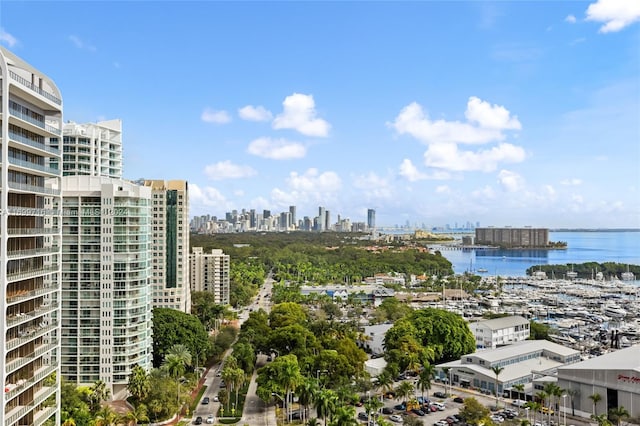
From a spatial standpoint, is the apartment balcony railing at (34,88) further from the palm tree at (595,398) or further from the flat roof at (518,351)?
the flat roof at (518,351)

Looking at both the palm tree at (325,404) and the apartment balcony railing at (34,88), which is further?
the palm tree at (325,404)

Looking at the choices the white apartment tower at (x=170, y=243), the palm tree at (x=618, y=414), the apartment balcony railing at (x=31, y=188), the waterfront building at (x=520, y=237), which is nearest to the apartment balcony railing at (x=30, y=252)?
the apartment balcony railing at (x=31, y=188)

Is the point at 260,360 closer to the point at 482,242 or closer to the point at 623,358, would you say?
the point at 623,358

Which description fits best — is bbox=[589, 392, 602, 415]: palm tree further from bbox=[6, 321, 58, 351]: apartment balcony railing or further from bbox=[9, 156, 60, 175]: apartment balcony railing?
bbox=[9, 156, 60, 175]: apartment balcony railing

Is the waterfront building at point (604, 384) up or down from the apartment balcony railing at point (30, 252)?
down

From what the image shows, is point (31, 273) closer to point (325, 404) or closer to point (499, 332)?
point (325, 404)

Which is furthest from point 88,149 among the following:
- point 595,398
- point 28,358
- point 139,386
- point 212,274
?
point 595,398

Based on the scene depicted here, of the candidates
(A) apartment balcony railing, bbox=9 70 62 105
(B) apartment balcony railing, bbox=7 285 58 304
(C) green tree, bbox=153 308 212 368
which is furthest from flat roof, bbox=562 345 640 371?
(A) apartment balcony railing, bbox=9 70 62 105
